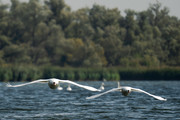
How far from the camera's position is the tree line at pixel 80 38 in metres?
84.4

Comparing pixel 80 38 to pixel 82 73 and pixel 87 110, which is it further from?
pixel 87 110

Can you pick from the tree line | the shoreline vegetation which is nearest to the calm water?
the shoreline vegetation

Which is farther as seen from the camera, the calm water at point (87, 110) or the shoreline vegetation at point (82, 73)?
the shoreline vegetation at point (82, 73)

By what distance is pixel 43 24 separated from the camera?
89875 millimetres

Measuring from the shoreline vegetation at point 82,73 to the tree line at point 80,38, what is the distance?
9.04 m

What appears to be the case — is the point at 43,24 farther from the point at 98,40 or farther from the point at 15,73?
the point at 15,73

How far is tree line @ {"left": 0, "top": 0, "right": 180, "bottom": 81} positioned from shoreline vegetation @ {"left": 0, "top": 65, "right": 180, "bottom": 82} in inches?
356

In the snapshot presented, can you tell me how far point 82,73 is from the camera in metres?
68.4

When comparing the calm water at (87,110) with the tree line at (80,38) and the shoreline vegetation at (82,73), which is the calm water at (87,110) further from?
the tree line at (80,38)

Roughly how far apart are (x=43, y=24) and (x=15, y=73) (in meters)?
28.6

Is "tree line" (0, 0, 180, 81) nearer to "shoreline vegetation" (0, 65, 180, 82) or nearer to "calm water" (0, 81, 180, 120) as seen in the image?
"shoreline vegetation" (0, 65, 180, 82)

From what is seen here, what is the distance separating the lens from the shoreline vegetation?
2460 inches

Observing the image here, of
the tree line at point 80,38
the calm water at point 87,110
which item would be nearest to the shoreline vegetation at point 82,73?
the tree line at point 80,38

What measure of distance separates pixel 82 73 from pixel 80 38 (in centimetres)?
2727
